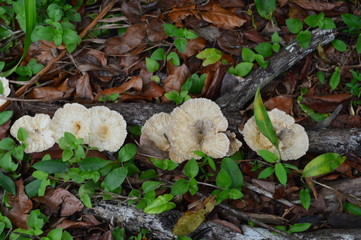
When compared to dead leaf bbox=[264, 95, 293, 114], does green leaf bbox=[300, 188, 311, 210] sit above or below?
below

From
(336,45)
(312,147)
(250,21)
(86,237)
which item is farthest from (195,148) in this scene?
(336,45)

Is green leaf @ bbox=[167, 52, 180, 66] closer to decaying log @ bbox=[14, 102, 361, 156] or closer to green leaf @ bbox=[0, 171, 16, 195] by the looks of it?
decaying log @ bbox=[14, 102, 361, 156]

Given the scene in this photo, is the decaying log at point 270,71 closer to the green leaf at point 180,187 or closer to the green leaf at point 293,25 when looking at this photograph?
the green leaf at point 293,25

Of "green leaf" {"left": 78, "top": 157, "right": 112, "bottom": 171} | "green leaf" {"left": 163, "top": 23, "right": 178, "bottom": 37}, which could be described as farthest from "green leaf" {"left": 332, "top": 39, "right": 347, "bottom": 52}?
"green leaf" {"left": 78, "top": 157, "right": 112, "bottom": 171}

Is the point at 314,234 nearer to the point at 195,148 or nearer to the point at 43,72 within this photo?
the point at 195,148

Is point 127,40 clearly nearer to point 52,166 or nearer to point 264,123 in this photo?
point 52,166

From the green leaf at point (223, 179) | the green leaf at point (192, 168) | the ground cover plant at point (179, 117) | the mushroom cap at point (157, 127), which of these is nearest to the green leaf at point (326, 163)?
the ground cover plant at point (179, 117)

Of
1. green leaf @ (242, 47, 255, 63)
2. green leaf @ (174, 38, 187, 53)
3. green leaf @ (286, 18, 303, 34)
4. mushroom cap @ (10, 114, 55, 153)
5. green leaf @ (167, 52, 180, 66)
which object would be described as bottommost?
mushroom cap @ (10, 114, 55, 153)
